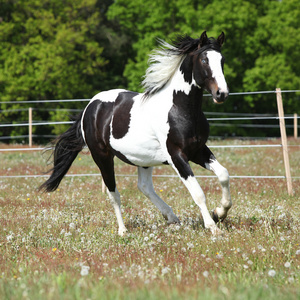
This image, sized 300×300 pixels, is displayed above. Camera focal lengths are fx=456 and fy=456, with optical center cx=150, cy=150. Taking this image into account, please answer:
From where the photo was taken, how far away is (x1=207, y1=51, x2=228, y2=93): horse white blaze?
4948 millimetres

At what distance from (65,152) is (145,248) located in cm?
304

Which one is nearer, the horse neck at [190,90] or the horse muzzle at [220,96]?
the horse muzzle at [220,96]

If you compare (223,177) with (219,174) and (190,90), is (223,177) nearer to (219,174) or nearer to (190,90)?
(219,174)

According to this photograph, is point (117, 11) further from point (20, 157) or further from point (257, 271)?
point (257, 271)

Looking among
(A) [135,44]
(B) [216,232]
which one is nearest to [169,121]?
(B) [216,232]

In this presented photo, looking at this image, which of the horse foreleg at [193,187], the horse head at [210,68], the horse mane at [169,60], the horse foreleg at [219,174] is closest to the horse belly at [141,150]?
the horse foreleg at [193,187]

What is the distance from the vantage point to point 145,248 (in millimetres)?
4965

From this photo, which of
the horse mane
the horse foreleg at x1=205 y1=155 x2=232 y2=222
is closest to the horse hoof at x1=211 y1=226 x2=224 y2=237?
the horse foreleg at x1=205 y1=155 x2=232 y2=222

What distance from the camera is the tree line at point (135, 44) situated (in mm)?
29031

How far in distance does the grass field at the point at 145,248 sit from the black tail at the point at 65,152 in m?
0.49

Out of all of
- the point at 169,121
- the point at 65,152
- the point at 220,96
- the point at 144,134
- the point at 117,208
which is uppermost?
the point at 220,96

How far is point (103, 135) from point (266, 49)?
26925 millimetres

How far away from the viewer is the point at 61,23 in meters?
31.2

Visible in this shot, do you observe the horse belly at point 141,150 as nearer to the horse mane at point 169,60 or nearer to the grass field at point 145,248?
the horse mane at point 169,60
